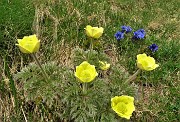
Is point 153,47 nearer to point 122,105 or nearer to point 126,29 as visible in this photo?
point 126,29

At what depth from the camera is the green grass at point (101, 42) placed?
333 centimetres

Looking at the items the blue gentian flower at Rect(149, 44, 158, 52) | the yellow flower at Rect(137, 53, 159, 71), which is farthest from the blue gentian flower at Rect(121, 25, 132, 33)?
the yellow flower at Rect(137, 53, 159, 71)

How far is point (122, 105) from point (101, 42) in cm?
128

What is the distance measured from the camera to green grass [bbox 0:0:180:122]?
3.33m

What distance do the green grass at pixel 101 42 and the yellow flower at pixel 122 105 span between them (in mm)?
602

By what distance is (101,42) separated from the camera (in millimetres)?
3852

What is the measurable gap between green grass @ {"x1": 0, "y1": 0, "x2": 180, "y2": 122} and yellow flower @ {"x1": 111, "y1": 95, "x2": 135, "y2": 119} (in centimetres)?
60

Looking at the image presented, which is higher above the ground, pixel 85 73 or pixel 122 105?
pixel 85 73

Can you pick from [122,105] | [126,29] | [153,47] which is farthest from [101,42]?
[122,105]

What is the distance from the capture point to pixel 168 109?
3408 mm

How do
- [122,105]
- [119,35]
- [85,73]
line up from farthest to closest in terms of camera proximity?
[119,35], [122,105], [85,73]

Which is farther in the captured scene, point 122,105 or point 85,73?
point 122,105

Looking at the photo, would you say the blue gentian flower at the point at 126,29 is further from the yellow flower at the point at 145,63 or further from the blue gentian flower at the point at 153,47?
the yellow flower at the point at 145,63

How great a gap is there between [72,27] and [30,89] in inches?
48.6
